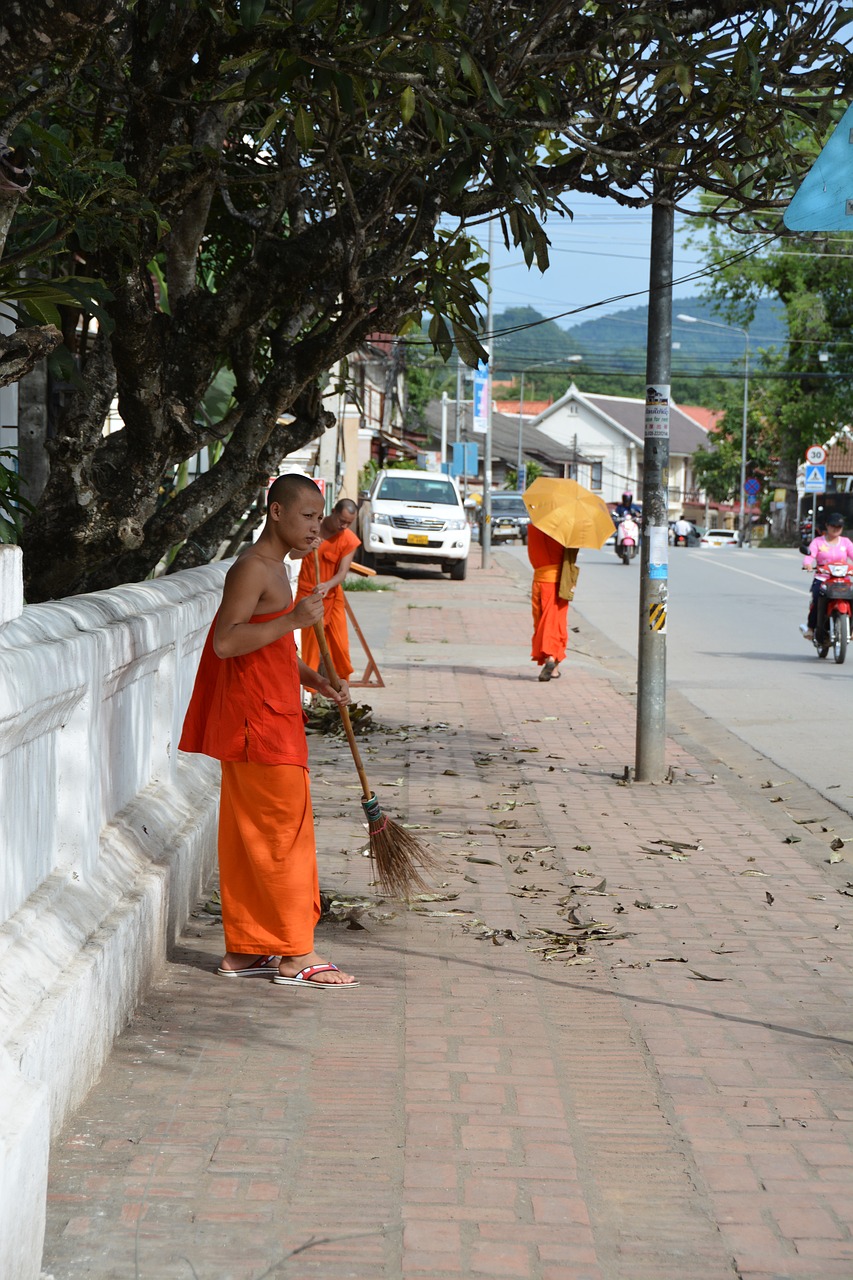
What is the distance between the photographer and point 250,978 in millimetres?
5324

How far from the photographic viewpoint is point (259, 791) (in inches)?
204

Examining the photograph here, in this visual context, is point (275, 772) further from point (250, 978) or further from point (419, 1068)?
point (419, 1068)

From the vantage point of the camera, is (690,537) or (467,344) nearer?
(467,344)

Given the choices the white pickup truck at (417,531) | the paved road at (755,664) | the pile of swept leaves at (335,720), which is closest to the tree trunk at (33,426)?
the pile of swept leaves at (335,720)

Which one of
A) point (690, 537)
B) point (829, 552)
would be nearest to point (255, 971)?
point (829, 552)

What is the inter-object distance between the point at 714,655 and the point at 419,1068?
13068 millimetres

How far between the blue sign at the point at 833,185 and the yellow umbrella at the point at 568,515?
9083mm

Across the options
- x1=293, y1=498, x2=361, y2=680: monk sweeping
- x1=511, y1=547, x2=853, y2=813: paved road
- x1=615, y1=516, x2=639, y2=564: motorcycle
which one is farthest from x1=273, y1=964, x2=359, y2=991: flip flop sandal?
x1=615, y1=516, x2=639, y2=564: motorcycle

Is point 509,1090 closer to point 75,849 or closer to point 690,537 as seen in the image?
point 75,849

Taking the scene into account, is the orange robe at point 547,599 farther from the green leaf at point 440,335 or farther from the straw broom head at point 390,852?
the straw broom head at point 390,852

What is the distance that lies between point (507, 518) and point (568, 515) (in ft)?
149

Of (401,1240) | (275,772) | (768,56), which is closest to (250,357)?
(768,56)

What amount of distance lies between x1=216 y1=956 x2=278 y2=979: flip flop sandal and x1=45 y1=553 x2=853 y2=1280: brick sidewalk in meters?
0.06

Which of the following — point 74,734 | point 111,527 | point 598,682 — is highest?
point 111,527
